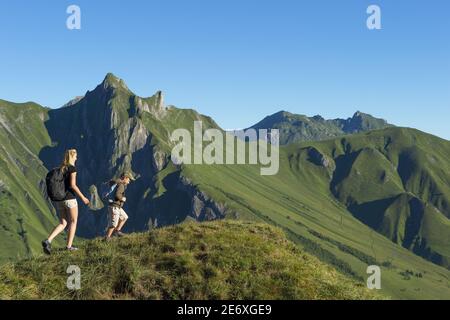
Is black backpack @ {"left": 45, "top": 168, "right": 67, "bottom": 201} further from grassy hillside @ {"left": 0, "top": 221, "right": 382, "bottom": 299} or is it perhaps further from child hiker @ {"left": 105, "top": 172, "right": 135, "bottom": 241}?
child hiker @ {"left": 105, "top": 172, "right": 135, "bottom": 241}

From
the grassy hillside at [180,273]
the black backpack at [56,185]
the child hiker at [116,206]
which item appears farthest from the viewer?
the child hiker at [116,206]

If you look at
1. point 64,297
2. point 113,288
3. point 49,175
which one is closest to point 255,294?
point 113,288

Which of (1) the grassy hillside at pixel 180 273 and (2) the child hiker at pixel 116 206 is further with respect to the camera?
(2) the child hiker at pixel 116 206

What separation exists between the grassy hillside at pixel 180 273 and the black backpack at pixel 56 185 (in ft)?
9.28

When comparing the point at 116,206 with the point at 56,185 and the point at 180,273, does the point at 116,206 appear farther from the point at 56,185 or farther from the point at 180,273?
the point at 180,273

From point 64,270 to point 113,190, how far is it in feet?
21.1

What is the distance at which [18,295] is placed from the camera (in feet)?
58.5

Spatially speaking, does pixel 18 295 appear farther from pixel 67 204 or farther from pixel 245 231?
pixel 245 231

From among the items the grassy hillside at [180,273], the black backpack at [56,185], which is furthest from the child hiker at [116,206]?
the black backpack at [56,185]

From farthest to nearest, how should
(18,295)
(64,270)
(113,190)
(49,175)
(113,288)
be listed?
1. (113,190)
2. (49,175)
3. (64,270)
4. (113,288)
5. (18,295)

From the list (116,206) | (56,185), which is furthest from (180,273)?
(116,206)

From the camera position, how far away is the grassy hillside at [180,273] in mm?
18453

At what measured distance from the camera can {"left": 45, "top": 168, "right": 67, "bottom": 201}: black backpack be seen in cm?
2217

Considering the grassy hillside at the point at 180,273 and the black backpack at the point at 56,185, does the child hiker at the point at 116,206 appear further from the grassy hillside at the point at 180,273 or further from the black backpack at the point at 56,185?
the black backpack at the point at 56,185
